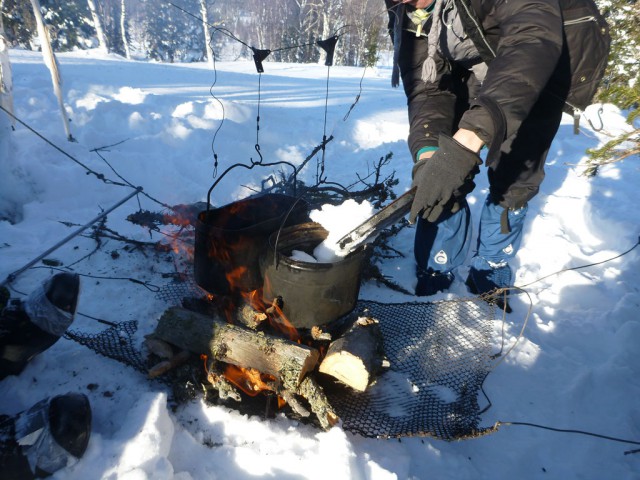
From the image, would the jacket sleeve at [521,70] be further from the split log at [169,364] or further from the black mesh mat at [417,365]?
the split log at [169,364]

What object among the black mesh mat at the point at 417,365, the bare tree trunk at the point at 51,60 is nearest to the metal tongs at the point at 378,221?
the black mesh mat at the point at 417,365

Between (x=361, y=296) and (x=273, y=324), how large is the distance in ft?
3.66

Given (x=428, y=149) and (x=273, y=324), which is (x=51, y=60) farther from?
(x=428, y=149)

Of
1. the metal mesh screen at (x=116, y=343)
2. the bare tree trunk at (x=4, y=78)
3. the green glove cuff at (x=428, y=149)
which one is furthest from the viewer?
the bare tree trunk at (x=4, y=78)

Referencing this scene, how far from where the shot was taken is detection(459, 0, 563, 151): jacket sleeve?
1873 millimetres

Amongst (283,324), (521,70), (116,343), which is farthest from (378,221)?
(116,343)

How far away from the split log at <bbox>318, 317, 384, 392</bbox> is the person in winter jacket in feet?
2.55

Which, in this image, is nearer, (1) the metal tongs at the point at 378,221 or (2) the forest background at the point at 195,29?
(1) the metal tongs at the point at 378,221

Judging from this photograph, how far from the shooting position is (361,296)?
3.36 m

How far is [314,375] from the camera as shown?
2.36m

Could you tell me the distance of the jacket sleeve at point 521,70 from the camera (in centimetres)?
187

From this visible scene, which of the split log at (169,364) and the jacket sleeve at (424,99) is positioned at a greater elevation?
the jacket sleeve at (424,99)

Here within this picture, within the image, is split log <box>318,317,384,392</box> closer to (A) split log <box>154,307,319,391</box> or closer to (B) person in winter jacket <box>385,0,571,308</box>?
(A) split log <box>154,307,319,391</box>

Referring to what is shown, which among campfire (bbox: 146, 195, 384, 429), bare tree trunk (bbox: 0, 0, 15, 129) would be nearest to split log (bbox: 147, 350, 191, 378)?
campfire (bbox: 146, 195, 384, 429)
